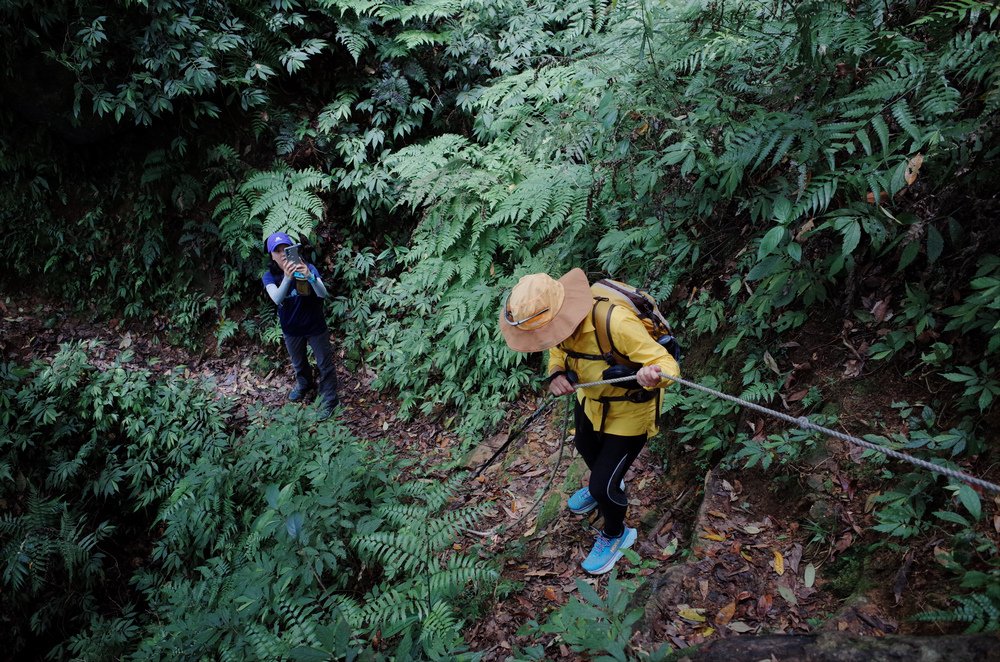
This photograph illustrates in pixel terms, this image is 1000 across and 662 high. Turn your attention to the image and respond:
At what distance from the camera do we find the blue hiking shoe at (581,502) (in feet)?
14.0

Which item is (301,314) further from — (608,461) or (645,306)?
(645,306)

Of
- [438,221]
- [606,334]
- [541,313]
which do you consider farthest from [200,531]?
[606,334]

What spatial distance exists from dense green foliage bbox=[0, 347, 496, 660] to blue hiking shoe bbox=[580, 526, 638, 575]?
763mm

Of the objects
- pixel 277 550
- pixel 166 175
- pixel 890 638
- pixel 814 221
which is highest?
pixel 166 175

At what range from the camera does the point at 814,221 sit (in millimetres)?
3660

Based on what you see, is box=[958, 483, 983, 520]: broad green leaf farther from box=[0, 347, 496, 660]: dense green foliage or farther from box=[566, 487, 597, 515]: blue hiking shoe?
box=[0, 347, 496, 660]: dense green foliage

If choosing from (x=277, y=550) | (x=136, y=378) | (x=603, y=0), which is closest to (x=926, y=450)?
(x=277, y=550)

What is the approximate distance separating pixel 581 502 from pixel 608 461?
935mm

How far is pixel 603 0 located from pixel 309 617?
7.24 m

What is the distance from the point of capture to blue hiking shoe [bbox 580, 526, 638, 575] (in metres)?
3.77

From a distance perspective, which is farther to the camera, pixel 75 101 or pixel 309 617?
pixel 75 101

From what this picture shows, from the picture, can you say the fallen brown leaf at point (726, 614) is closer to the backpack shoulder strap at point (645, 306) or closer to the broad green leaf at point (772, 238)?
the backpack shoulder strap at point (645, 306)

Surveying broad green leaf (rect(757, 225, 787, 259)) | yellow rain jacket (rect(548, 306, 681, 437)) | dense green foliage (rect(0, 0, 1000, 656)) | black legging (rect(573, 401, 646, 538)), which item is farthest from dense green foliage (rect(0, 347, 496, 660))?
broad green leaf (rect(757, 225, 787, 259))

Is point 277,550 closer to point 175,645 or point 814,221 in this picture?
point 175,645
